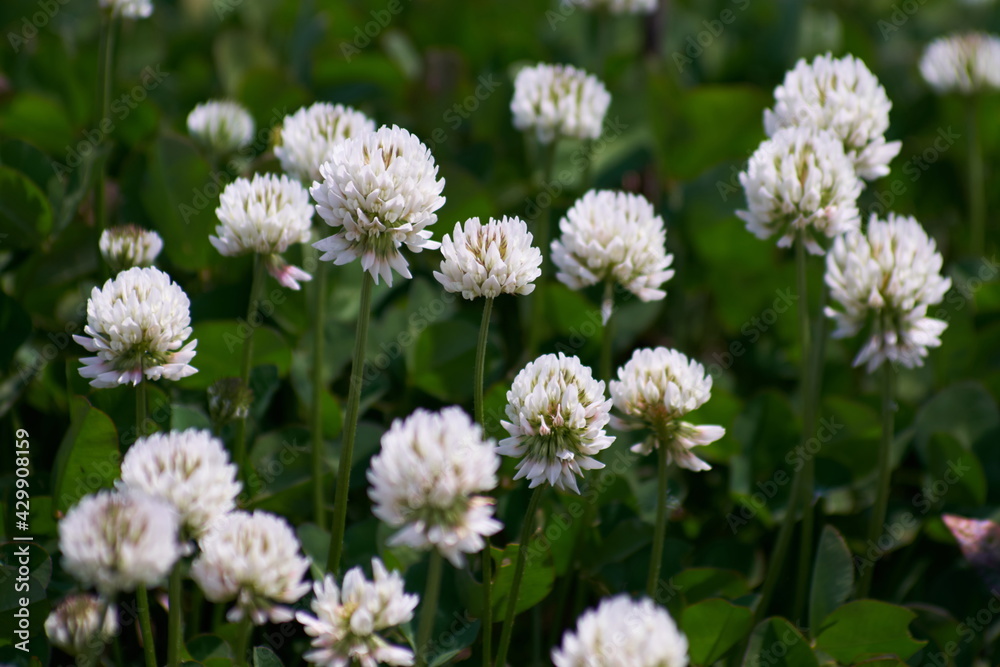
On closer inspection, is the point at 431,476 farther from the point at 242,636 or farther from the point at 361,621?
the point at 242,636

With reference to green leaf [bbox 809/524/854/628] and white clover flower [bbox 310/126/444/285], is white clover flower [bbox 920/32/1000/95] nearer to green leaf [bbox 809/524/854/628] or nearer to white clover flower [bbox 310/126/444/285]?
green leaf [bbox 809/524/854/628]

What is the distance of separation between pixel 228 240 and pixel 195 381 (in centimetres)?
37

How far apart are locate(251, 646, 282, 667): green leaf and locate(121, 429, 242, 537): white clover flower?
Answer: 10.5 inches

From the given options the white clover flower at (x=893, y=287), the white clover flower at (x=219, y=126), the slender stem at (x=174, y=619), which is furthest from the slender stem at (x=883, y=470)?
the white clover flower at (x=219, y=126)

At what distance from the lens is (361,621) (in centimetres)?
98

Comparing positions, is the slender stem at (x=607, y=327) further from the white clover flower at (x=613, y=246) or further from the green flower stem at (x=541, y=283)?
the green flower stem at (x=541, y=283)

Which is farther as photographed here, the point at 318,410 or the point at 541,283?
the point at 541,283

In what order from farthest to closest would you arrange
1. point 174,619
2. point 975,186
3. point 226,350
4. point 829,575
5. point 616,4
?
1. point 975,186
2. point 616,4
3. point 226,350
4. point 829,575
5. point 174,619

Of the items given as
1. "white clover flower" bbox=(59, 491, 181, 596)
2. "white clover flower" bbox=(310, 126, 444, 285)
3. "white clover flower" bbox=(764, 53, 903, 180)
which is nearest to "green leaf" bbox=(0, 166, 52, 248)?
"white clover flower" bbox=(310, 126, 444, 285)

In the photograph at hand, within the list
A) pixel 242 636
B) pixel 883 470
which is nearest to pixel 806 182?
pixel 883 470

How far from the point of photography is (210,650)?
4.19 ft

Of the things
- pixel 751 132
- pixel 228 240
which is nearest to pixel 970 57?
pixel 751 132

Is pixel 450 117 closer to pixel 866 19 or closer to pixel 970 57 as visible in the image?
pixel 970 57

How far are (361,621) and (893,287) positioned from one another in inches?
34.1
